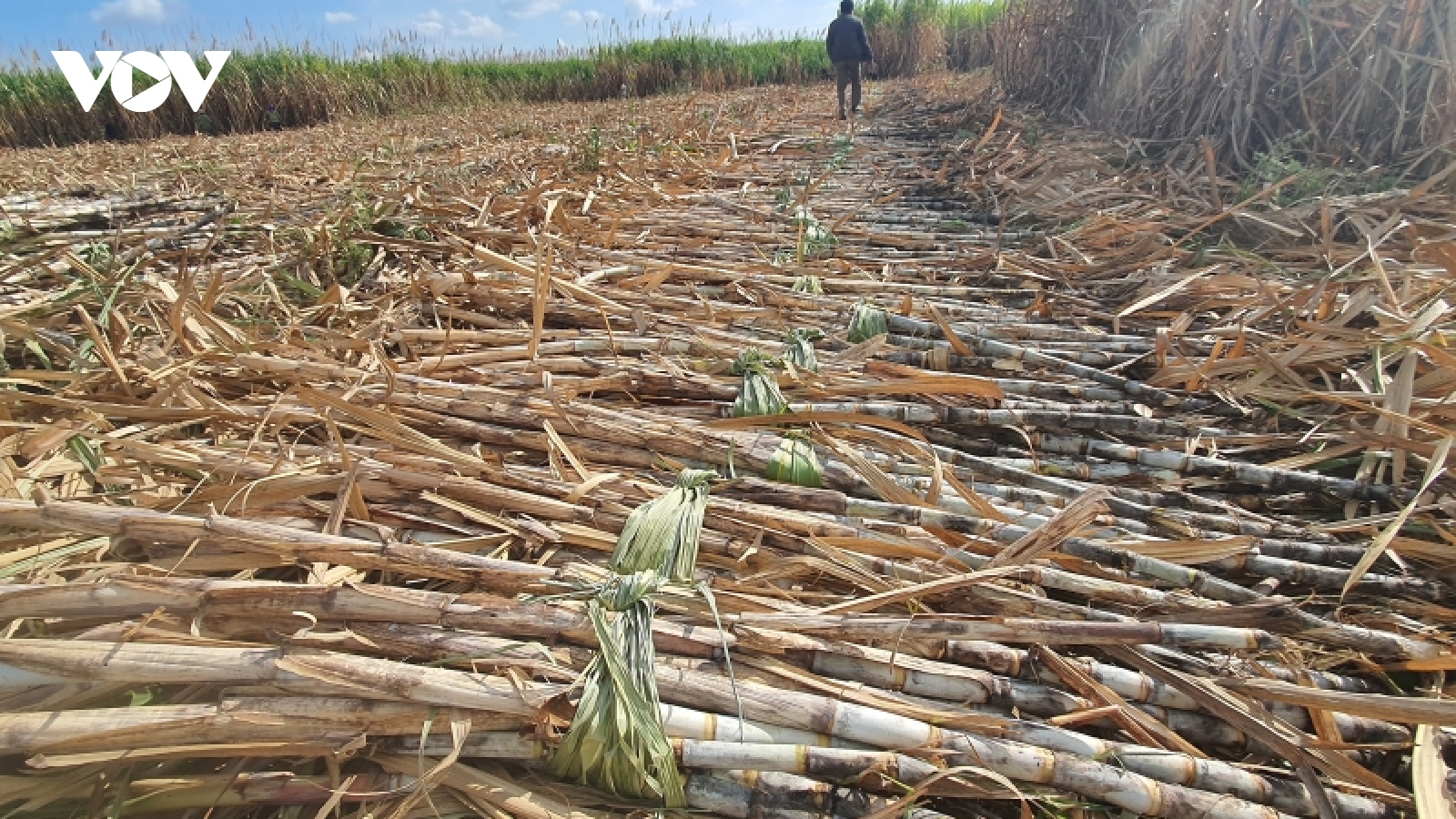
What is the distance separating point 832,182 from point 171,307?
13.8 ft

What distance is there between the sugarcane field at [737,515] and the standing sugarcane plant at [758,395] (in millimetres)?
15

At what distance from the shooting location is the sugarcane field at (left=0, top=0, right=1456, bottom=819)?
3.38 ft

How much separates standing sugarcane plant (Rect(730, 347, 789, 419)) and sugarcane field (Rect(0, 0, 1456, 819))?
15mm

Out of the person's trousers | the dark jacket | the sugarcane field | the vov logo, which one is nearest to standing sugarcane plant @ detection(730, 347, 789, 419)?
the sugarcane field

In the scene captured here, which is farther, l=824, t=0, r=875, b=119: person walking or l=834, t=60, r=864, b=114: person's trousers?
l=824, t=0, r=875, b=119: person walking

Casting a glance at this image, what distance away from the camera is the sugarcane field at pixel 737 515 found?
1030 mm

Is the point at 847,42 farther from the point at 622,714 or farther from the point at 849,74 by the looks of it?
the point at 622,714

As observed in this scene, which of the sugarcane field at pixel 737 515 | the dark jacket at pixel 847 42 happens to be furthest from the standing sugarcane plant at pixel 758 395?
the dark jacket at pixel 847 42

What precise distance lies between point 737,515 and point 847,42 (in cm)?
1104

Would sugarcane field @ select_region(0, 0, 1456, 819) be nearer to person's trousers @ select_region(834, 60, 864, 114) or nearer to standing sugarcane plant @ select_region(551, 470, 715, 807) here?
standing sugarcane plant @ select_region(551, 470, 715, 807)

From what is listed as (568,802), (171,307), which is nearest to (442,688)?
(568,802)

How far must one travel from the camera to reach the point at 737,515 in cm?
149

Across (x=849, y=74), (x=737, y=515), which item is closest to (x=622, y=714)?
(x=737, y=515)

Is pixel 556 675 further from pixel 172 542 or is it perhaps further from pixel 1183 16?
pixel 1183 16
